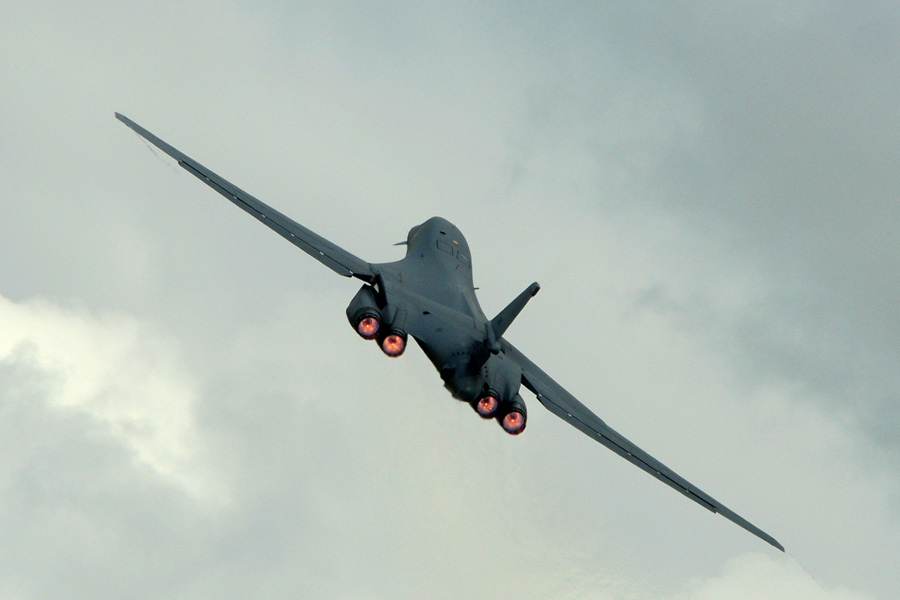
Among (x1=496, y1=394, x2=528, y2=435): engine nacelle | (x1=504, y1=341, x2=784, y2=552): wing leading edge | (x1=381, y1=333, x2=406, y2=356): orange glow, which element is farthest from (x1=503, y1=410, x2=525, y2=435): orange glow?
(x1=381, y1=333, x2=406, y2=356): orange glow

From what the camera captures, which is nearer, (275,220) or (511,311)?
(511,311)

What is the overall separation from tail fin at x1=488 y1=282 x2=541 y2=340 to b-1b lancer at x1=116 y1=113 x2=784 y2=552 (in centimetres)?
5

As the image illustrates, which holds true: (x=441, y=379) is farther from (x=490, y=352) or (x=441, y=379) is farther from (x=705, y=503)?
(x=705, y=503)

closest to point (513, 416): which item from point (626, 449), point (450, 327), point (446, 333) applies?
point (446, 333)

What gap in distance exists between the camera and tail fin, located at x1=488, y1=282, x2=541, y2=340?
5941 cm

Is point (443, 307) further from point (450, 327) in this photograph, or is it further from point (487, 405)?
point (487, 405)

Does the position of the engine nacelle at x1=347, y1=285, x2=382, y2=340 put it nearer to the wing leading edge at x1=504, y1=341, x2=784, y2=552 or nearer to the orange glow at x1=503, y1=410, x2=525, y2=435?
the orange glow at x1=503, y1=410, x2=525, y2=435

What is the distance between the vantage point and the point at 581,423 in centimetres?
6556

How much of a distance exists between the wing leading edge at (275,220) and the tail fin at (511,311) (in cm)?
780

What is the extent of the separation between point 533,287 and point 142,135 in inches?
889

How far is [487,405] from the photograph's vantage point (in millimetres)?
59625

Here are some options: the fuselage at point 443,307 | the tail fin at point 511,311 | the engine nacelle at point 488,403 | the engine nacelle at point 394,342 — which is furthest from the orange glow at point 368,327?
the engine nacelle at point 488,403

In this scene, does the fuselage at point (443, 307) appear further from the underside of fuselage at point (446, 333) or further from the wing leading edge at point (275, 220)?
the wing leading edge at point (275, 220)

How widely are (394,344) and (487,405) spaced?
17.1 feet
